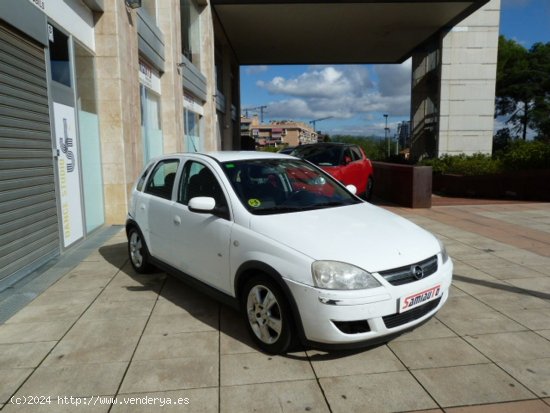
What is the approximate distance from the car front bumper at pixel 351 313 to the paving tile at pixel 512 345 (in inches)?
33.5

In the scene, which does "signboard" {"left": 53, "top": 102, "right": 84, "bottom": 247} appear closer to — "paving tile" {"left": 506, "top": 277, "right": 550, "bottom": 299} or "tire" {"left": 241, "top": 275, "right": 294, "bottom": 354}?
"tire" {"left": 241, "top": 275, "right": 294, "bottom": 354}

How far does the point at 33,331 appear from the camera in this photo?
4.04 metres

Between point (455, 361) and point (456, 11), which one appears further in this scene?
point (456, 11)

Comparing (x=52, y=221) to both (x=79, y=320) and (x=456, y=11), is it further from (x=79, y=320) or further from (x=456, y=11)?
(x=456, y=11)

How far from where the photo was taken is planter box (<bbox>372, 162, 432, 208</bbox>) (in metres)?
11.4

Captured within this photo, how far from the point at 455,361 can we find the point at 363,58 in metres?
29.3

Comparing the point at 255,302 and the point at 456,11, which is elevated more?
the point at 456,11

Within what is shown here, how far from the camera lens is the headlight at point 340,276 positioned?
311 cm

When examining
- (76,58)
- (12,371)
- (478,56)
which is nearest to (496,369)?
(12,371)

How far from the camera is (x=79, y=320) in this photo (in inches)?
168

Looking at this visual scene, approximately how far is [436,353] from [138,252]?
3.66m

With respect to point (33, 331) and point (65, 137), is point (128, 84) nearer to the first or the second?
point (65, 137)

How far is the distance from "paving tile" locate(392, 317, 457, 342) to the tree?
4389 centimetres

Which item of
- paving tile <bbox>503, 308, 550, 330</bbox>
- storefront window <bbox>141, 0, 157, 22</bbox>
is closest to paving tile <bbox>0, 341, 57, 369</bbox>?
paving tile <bbox>503, 308, 550, 330</bbox>
